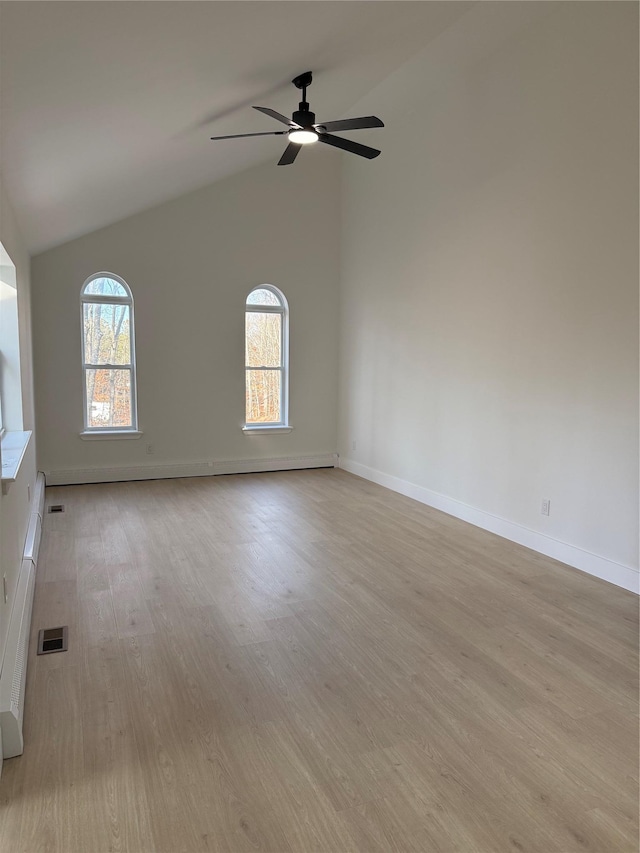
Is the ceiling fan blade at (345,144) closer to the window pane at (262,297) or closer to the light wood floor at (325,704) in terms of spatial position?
the light wood floor at (325,704)

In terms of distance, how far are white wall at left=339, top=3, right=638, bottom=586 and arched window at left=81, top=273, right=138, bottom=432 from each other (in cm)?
286

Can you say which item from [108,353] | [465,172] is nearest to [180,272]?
[108,353]

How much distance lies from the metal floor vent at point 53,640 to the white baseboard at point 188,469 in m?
3.54

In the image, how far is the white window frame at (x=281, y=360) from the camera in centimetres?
696

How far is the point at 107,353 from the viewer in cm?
638

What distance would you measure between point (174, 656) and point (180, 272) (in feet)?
15.8

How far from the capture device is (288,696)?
7.95ft

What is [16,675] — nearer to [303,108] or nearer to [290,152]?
[303,108]

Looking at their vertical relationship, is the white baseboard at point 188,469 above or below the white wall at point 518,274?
below

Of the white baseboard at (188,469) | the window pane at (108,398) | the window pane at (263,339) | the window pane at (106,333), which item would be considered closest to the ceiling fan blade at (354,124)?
the window pane at (263,339)

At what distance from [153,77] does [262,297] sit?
4393 millimetres

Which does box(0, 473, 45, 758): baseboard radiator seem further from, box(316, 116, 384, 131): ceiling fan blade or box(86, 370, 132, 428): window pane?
box(316, 116, 384, 131): ceiling fan blade

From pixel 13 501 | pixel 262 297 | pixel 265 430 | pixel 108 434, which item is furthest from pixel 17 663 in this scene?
pixel 262 297

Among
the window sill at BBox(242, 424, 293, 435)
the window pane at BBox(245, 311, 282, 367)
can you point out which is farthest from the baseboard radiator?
the window pane at BBox(245, 311, 282, 367)
